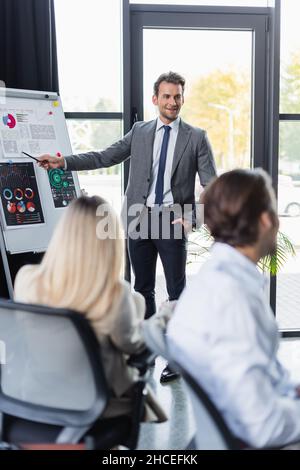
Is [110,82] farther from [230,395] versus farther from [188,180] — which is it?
[230,395]

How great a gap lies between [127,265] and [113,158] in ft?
2.78

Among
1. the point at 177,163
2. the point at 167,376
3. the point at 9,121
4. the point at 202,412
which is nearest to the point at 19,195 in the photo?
the point at 9,121

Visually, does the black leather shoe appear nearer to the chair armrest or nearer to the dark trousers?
the dark trousers

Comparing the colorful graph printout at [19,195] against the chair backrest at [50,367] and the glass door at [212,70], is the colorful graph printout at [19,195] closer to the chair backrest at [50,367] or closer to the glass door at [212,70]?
the glass door at [212,70]

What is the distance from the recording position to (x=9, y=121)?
362 cm

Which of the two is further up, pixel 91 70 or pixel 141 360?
pixel 91 70

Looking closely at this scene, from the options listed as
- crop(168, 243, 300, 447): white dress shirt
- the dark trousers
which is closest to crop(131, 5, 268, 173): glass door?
the dark trousers

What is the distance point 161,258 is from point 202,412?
7.52 feet

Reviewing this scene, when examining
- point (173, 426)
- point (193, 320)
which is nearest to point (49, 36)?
point (173, 426)

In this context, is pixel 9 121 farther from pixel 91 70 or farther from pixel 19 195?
pixel 91 70

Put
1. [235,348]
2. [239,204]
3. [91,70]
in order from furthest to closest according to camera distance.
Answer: [91,70] < [239,204] < [235,348]

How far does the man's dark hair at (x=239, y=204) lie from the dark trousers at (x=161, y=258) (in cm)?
206

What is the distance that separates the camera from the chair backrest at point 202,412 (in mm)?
1312

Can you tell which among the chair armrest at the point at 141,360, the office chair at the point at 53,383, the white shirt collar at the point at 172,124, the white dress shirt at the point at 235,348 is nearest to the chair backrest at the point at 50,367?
the office chair at the point at 53,383
